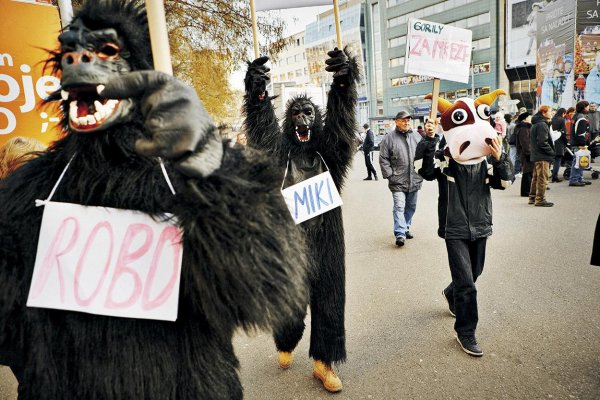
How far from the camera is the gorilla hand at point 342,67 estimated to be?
265cm

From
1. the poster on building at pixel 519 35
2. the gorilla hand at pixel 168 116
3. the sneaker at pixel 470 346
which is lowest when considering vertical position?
the sneaker at pixel 470 346

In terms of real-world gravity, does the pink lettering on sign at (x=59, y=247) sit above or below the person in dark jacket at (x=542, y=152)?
above

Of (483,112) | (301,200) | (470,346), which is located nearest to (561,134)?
(483,112)

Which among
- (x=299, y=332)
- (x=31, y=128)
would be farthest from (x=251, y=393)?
(x=31, y=128)

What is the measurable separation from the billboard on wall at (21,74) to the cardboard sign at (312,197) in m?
2.25

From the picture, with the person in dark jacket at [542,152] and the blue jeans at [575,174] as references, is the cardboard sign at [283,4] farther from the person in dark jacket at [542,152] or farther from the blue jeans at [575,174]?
the blue jeans at [575,174]

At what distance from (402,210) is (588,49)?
12540mm

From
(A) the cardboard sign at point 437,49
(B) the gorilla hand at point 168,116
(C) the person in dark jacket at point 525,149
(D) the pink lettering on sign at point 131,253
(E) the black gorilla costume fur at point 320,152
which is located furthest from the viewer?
(C) the person in dark jacket at point 525,149

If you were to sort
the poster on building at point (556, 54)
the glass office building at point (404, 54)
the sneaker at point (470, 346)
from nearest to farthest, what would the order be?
1. the sneaker at point (470, 346)
2. the poster on building at point (556, 54)
3. the glass office building at point (404, 54)

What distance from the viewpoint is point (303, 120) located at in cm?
285

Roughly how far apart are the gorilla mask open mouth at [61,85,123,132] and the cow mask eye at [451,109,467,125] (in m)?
2.57

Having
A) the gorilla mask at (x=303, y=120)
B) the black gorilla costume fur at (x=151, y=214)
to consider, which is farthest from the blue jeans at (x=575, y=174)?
the black gorilla costume fur at (x=151, y=214)

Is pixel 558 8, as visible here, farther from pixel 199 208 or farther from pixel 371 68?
pixel 371 68

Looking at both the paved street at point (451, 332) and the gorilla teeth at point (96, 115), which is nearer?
the gorilla teeth at point (96, 115)
